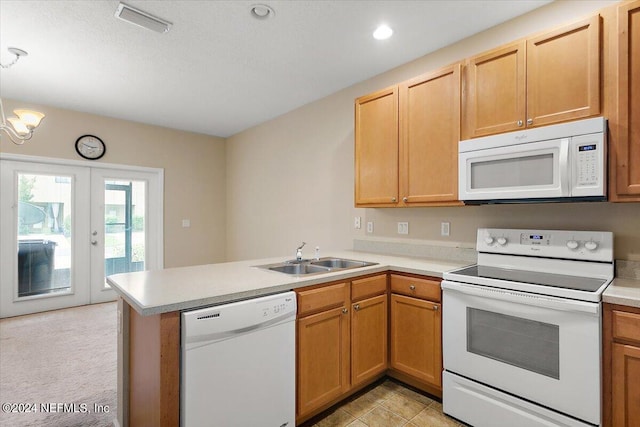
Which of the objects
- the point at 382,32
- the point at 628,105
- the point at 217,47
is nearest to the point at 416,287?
the point at 628,105

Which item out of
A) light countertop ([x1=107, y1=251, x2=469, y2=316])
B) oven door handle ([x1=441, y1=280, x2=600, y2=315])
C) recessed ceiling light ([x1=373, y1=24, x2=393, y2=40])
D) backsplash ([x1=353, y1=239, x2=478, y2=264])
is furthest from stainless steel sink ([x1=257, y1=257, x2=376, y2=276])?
recessed ceiling light ([x1=373, y1=24, x2=393, y2=40])

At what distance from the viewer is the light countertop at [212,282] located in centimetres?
138

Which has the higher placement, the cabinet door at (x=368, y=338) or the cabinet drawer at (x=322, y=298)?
the cabinet drawer at (x=322, y=298)

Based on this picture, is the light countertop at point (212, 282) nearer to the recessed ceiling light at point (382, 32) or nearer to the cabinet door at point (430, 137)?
the cabinet door at point (430, 137)

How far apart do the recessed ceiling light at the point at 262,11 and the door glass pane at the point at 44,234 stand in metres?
3.65

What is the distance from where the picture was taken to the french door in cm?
390

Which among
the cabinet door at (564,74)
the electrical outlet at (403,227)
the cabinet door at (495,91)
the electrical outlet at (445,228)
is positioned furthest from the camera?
the electrical outlet at (403,227)

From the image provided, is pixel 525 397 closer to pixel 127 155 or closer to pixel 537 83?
pixel 537 83

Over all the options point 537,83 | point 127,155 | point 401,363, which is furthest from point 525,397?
point 127,155

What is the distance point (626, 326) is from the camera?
1.41 metres

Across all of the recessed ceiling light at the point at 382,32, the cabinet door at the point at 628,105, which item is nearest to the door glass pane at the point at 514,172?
the cabinet door at the point at 628,105

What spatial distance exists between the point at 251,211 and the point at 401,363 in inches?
131

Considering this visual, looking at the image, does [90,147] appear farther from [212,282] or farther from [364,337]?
[364,337]

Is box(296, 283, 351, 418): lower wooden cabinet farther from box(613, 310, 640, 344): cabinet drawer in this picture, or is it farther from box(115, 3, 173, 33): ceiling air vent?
box(115, 3, 173, 33): ceiling air vent
